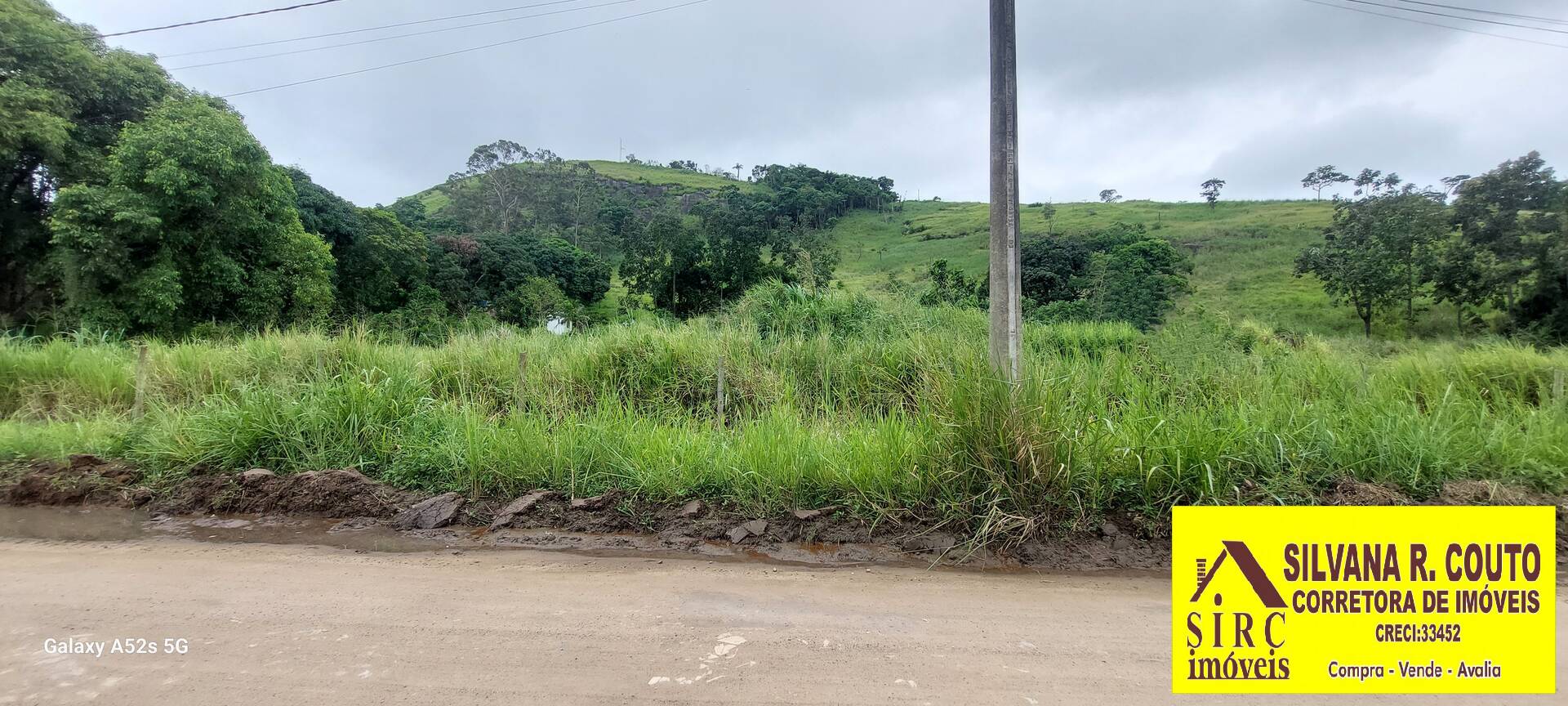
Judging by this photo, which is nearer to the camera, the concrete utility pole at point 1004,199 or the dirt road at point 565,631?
the dirt road at point 565,631

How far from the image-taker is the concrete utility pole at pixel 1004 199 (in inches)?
193

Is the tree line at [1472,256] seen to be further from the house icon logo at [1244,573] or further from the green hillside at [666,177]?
the green hillside at [666,177]

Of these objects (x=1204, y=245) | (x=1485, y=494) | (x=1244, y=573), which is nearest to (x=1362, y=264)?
(x=1204, y=245)

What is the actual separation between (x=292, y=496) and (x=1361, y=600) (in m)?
6.74

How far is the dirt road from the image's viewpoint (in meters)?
2.68

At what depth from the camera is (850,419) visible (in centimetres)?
646

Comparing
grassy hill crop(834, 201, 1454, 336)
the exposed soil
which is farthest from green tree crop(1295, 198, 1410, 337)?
the exposed soil

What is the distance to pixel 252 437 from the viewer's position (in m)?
5.70

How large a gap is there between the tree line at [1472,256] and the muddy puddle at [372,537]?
1006 inches

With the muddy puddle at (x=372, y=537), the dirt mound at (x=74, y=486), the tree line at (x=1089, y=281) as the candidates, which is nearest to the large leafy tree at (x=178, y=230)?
the dirt mound at (x=74, y=486)

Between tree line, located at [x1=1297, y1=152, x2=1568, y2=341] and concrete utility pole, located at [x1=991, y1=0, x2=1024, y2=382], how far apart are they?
78.0 feet

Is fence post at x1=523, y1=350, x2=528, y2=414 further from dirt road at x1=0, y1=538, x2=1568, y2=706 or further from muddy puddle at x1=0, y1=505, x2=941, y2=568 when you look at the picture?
dirt road at x1=0, y1=538, x2=1568, y2=706

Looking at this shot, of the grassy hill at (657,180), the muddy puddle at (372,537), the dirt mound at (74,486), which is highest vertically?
the grassy hill at (657,180)

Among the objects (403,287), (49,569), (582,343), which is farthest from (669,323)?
(403,287)
